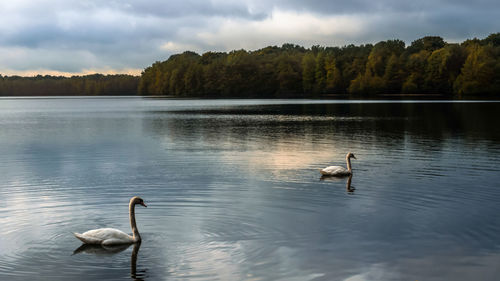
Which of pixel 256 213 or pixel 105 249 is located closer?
pixel 105 249

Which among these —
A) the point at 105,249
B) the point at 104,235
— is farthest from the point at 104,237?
the point at 105,249

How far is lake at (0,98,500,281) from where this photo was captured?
13.3 meters

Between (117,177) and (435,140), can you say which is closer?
(117,177)

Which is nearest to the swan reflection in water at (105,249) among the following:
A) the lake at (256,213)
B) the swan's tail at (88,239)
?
the lake at (256,213)

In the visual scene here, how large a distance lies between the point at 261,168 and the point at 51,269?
15751 mm

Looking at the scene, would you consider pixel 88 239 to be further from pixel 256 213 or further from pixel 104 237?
pixel 256 213

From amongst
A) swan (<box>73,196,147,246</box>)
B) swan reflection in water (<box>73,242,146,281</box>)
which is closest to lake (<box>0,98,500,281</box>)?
swan reflection in water (<box>73,242,146,281</box>)

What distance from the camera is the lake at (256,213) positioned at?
43.6 feet

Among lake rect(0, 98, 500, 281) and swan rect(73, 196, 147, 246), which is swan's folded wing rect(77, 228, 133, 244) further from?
lake rect(0, 98, 500, 281)

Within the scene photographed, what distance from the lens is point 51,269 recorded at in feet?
43.3

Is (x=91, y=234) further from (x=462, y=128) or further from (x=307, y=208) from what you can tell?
(x=462, y=128)

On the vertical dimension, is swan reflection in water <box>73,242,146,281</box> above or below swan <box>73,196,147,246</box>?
below

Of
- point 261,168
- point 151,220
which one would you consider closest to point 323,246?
point 151,220

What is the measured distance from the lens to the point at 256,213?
1822 centimetres
